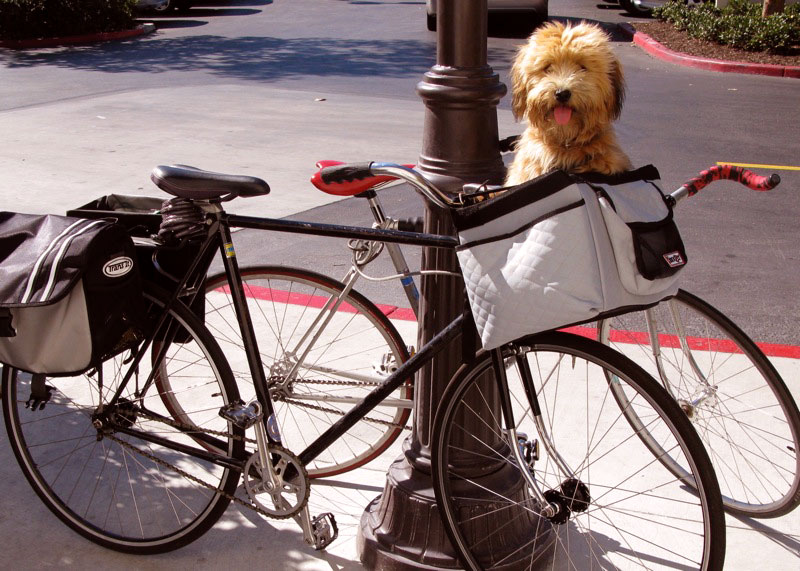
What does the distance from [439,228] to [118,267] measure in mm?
978

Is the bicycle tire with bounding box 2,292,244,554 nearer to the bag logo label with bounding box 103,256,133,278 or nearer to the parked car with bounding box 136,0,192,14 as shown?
the bag logo label with bounding box 103,256,133,278

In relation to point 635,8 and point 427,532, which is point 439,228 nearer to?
point 427,532

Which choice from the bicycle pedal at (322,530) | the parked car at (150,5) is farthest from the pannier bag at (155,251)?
the parked car at (150,5)

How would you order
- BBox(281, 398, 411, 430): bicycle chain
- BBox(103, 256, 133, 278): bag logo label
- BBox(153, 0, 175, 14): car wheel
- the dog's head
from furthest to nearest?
BBox(153, 0, 175, 14): car wheel < BBox(281, 398, 411, 430): bicycle chain < BBox(103, 256, 133, 278): bag logo label < the dog's head

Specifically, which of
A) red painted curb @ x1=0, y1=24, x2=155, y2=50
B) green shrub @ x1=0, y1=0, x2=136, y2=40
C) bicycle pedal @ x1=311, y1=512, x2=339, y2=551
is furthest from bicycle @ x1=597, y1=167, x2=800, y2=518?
green shrub @ x1=0, y1=0, x2=136, y2=40

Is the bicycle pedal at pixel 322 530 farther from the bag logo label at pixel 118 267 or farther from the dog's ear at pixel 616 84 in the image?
the dog's ear at pixel 616 84

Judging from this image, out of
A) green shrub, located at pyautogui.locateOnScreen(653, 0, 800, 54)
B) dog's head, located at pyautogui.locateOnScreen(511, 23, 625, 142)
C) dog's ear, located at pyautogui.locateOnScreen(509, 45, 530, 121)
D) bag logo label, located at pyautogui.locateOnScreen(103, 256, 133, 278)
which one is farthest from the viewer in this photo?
green shrub, located at pyautogui.locateOnScreen(653, 0, 800, 54)

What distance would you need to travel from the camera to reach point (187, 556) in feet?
10.3

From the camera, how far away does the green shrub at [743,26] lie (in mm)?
14453

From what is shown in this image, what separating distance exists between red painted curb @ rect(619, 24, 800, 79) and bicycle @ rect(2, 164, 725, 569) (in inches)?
454

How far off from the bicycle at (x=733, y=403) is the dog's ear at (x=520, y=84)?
1.85 ft

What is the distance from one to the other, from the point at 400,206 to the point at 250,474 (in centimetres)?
444

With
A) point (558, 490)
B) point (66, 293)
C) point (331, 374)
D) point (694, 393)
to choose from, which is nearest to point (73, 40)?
point (331, 374)

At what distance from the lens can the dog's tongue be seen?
2473 millimetres
